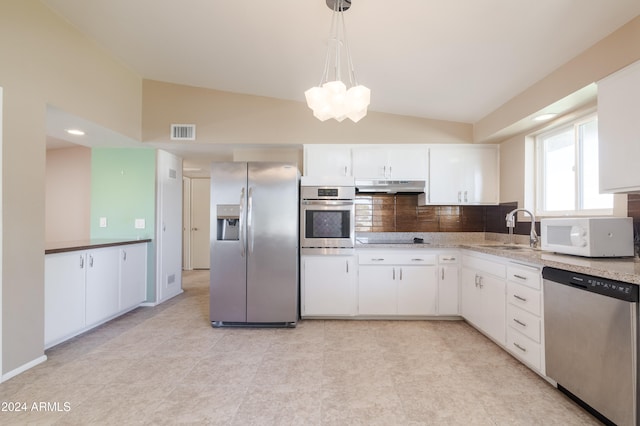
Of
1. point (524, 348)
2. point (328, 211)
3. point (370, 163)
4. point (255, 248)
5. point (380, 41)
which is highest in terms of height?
point (380, 41)

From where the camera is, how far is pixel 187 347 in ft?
8.81

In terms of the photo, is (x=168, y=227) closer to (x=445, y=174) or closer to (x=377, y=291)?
(x=377, y=291)

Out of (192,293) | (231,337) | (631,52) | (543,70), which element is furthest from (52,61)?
(631,52)

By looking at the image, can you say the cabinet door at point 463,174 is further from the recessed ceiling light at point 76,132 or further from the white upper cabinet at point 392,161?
the recessed ceiling light at point 76,132

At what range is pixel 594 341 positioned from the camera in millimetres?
1645

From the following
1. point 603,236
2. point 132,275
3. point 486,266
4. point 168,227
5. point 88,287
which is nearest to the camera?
point 603,236

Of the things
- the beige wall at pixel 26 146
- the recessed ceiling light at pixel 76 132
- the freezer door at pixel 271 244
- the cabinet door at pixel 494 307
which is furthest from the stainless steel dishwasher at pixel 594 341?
the recessed ceiling light at pixel 76 132

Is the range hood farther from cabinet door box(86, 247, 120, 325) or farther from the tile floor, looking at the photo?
cabinet door box(86, 247, 120, 325)

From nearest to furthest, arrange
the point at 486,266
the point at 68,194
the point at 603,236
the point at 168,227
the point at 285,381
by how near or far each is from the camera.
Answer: the point at 603,236, the point at 285,381, the point at 486,266, the point at 168,227, the point at 68,194

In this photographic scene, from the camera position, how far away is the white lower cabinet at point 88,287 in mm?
2570

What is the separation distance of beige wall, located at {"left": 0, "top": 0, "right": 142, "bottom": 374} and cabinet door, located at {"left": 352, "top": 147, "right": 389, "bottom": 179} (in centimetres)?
286

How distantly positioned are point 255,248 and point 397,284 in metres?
1.62

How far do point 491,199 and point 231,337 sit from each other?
3318 millimetres

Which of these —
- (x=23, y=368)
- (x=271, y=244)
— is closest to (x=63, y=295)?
(x=23, y=368)
